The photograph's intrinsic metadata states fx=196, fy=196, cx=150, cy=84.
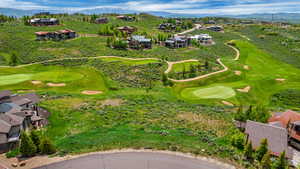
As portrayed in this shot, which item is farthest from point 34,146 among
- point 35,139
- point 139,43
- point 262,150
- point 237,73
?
point 139,43

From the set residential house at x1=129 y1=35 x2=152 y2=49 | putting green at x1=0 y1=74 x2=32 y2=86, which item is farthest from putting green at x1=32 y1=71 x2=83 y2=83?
residential house at x1=129 y1=35 x2=152 y2=49

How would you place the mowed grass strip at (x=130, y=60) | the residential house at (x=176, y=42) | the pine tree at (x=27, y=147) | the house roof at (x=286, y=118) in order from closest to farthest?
the pine tree at (x=27, y=147) < the house roof at (x=286, y=118) < the mowed grass strip at (x=130, y=60) < the residential house at (x=176, y=42)

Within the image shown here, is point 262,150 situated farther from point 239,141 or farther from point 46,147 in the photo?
point 46,147

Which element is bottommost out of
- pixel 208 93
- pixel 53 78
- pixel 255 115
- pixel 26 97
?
pixel 208 93

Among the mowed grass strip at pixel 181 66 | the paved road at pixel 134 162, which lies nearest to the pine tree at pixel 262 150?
the paved road at pixel 134 162

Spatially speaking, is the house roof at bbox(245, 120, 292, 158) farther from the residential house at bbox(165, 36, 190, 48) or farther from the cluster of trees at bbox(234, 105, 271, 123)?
the residential house at bbox(165, 36, 190, 48)

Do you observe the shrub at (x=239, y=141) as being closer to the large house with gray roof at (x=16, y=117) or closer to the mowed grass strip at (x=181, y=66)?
the large house with gray roof at (x=16, y=117)
